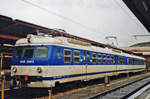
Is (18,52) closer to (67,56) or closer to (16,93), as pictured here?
(16,93)

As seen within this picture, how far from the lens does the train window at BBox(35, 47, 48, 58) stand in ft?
32.9

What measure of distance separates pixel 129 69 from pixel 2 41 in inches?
639

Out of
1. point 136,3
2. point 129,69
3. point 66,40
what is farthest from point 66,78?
point 129,69

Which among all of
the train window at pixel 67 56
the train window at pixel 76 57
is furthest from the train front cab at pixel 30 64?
the train window at pixel 76 57

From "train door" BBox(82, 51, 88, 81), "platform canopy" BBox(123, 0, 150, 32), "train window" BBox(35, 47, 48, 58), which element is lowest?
"train door" BBox(82, 51, 88, 81)

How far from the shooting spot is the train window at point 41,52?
1004 cm

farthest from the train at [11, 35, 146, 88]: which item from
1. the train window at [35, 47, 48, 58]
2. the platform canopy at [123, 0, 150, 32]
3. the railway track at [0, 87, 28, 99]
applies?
the platform canopy at [123, 0, 150, 32]

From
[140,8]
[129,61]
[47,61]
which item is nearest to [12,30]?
[47,61]

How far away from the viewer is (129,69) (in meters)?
24.5

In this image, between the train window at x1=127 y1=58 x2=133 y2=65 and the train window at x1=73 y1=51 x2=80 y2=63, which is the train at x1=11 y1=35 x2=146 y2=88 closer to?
the train window at x1=73 y1=51 x2=80 y2=63

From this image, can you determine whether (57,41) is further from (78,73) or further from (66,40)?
(78,73)

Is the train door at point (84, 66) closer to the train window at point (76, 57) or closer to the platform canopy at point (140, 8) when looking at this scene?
the train window at point (76, 57)

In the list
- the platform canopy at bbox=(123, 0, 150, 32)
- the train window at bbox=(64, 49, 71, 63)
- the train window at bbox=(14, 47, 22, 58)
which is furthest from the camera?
the train window at bbox=(64, 49, 71, 63)

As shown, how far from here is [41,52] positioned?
10148 millimetres
